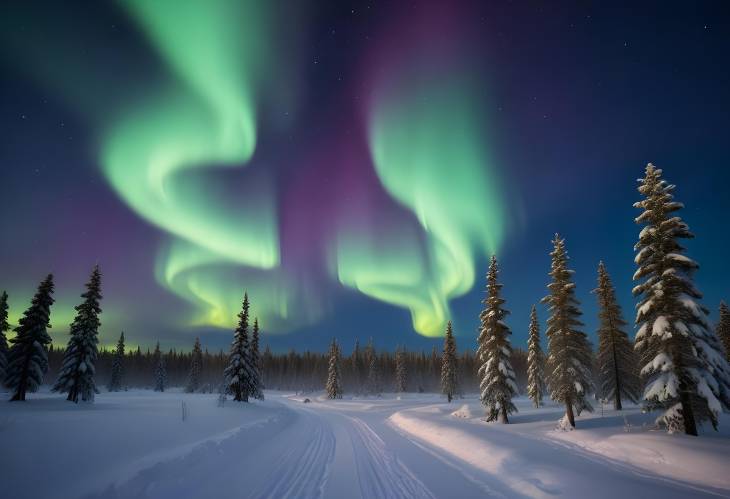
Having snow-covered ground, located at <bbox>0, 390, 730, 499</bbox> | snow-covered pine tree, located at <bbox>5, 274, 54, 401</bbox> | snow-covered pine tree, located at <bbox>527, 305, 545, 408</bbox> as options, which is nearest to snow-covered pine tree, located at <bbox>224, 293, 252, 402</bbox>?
snow-covered pine tree, located at <bbox>5, 274, 54, 401</bbox>

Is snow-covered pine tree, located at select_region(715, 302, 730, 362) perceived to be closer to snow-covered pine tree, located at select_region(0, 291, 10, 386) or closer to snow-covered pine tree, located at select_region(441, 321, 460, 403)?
snow-covered pine tree, located at select_region(441, 321, 460, 403)

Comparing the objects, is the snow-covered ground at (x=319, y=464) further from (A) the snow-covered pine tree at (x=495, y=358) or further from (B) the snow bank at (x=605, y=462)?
(A) the snow-covered pine tree at (x=495, y=358)

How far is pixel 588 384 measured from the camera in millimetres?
27156

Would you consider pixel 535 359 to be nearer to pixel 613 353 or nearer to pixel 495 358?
pixel 613 353

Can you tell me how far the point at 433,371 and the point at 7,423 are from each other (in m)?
138

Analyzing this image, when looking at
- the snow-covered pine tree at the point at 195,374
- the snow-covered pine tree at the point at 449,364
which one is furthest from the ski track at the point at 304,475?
the snow-covered pine tree at the point at 195,374

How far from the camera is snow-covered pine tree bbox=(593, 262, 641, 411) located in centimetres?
3756

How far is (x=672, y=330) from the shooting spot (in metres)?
18.2

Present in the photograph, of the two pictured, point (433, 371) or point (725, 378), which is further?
point (433, 371)

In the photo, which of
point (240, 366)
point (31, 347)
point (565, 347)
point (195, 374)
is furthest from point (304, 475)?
point (195, 374)

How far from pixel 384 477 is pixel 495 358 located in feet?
81.1

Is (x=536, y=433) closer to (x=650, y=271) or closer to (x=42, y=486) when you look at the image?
(x=650, y=271)

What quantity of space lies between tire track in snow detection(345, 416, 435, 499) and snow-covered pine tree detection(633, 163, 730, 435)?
1409cm

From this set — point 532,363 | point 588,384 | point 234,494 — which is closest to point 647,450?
point 588,384
